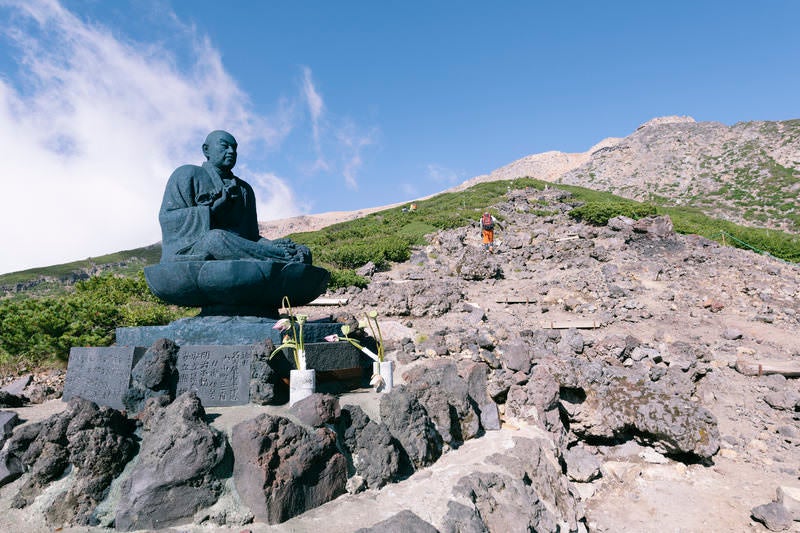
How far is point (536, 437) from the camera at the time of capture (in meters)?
4.91

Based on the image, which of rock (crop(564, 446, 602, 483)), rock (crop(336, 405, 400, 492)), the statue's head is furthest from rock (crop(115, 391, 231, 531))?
rock (crop(564, 446, 602, 483))

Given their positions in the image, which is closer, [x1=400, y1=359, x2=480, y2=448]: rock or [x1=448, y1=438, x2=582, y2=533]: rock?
[x1=448, y1=438, x2=582, y2=533]: rock

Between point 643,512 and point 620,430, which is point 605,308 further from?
point 643,512

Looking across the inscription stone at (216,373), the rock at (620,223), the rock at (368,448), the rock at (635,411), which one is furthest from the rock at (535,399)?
the rock at (620,223)

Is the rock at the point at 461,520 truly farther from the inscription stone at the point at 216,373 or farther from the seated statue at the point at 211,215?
the seated statue at the point at 211,215

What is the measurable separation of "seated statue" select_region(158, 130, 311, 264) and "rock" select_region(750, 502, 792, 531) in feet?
17.9

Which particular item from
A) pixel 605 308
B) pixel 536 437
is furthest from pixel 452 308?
pixel 536 437

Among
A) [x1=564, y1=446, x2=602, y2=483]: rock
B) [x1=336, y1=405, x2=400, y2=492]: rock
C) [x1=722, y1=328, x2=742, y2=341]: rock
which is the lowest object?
[x1=564, y1=446, x2=602, y2=483]: rock

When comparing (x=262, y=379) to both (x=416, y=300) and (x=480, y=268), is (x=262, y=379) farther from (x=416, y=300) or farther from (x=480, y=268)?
(x=480, y=268)

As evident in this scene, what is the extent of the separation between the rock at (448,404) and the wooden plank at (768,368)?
567 cm

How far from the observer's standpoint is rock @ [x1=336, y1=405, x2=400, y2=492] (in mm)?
3750

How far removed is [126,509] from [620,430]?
5.60 metres

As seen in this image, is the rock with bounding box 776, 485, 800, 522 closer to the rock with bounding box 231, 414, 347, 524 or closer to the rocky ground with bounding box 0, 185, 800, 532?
the rocky ground with bounding box 0, 185, 800, 532

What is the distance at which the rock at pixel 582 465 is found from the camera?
17.8 ft
